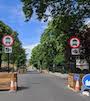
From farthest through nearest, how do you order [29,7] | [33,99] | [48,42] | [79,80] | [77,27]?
[48,42]
[77,27]
[29,7]
[79,80]
[33,99]

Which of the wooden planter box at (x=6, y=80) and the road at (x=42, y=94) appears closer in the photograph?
the road at (x=42, y=94)

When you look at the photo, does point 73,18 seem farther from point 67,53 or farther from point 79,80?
point 67,53

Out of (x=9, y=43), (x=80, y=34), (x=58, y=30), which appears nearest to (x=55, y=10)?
(x=58, y=30)

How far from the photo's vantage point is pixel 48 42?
274 ft

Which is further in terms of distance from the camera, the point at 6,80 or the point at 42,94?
the point at 6,80

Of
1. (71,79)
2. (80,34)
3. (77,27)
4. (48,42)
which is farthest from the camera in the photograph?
(48,42)

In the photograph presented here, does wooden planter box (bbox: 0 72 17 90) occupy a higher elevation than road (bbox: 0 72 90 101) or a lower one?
higher

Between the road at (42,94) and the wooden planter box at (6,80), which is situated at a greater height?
the wooden planter box at (6,80)

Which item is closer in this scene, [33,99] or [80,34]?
[33,99]

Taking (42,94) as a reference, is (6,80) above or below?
above

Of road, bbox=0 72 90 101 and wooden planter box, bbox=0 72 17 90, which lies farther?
wooden planter box, bbox=0 72 17 90

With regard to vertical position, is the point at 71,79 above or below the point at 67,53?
below

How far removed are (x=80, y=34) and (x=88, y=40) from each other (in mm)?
2395

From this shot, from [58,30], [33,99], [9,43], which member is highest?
[58,30]
